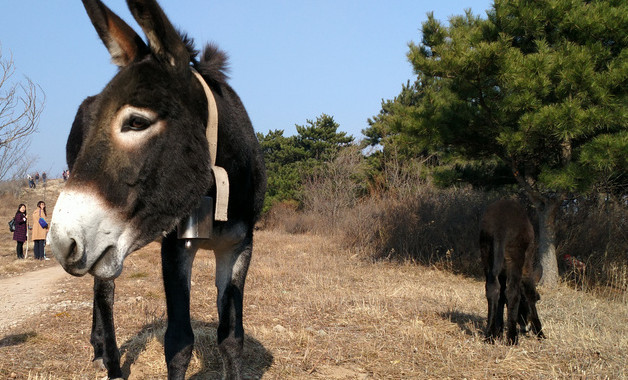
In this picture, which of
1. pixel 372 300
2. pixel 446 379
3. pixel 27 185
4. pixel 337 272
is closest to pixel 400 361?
pixel 446 379

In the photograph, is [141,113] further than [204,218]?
No

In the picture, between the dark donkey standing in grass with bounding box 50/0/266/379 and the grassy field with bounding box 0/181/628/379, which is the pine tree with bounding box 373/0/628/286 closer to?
the grassy field with bounding box 0/181/628/379

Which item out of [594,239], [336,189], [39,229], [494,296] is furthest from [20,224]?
[594,239]

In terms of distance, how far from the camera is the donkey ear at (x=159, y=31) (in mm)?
1942

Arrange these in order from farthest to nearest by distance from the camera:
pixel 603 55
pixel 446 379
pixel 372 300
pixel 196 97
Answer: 1. pixel 603 55
2. pixel 372 300
3. pixel 446 379
4. pixel 196 97

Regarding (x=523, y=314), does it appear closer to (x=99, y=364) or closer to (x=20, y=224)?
(x=99, y=364)

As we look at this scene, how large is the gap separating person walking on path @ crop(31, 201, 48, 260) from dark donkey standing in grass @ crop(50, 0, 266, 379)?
1298cm

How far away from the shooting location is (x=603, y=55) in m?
8.43

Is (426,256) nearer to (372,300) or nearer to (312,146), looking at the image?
(372,300)

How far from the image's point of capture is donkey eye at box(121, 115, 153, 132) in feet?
6.64

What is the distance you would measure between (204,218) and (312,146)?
2990cm


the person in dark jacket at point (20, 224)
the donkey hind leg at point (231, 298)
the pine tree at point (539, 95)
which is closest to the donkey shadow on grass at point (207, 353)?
the donkey hind leg at point (231, 298)

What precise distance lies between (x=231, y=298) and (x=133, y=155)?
4.55 feet

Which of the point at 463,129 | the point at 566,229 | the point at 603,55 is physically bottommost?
the point at 566,229
